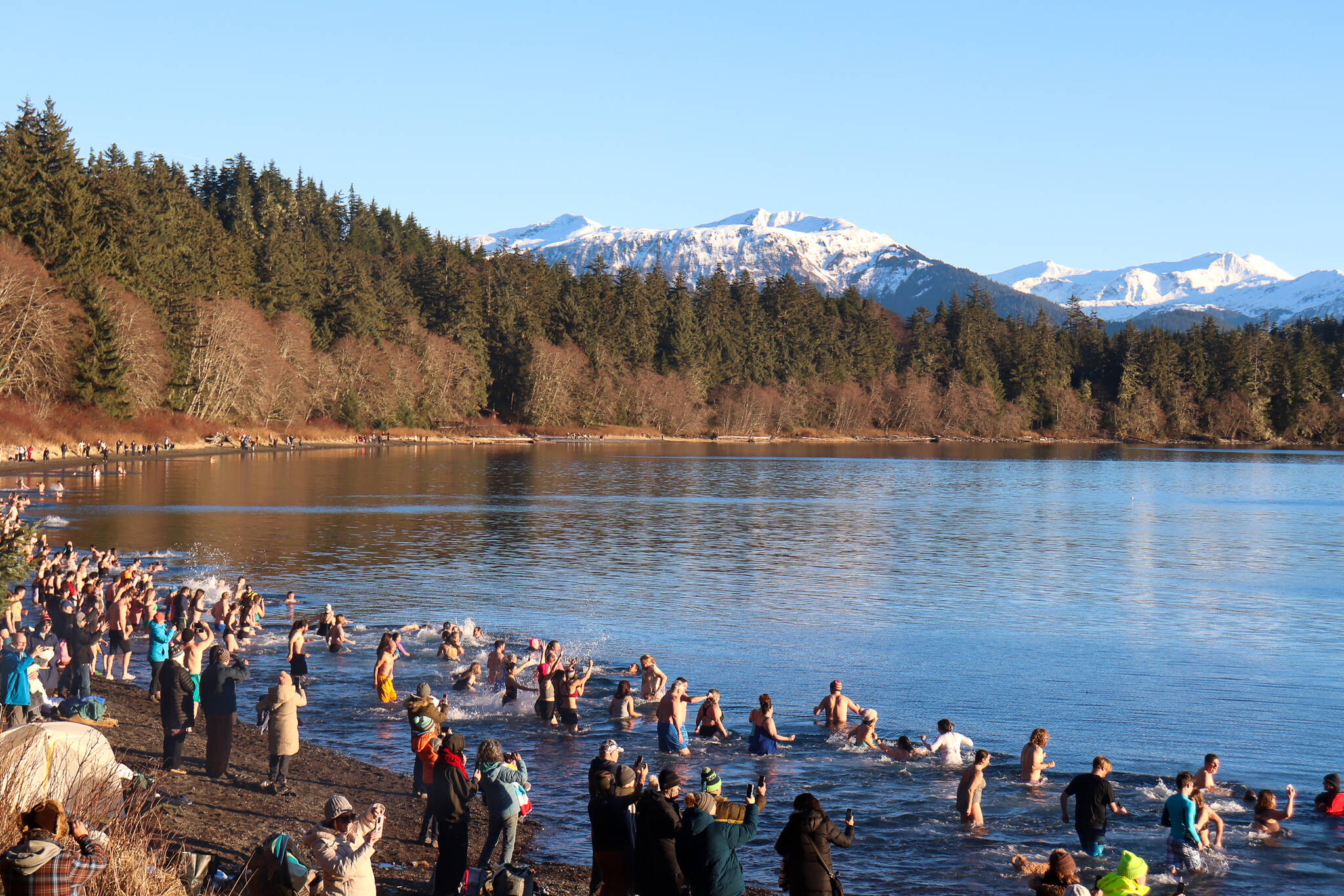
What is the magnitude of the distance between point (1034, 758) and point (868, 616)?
1741cm

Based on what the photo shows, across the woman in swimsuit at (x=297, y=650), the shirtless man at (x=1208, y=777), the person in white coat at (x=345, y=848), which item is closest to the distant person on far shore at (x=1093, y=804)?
the shirtless man at (x=1208, y=777)

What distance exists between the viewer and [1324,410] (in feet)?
633

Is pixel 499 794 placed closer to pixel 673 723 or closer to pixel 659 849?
pixel 659 849

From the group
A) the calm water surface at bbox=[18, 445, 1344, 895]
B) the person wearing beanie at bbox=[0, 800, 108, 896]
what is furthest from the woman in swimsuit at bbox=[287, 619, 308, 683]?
the person wearing beanie at bbox=[0, 800, 108, 896]

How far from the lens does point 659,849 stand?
10.4 meters

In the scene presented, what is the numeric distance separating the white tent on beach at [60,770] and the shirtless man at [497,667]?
12.2 meters

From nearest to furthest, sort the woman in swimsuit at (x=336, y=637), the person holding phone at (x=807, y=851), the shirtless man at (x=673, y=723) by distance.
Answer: the person holding phone at (x=807, y=851) < the shirtless man at (x=673, y=723) < the woman in swimsuit at (x=336, y=637)

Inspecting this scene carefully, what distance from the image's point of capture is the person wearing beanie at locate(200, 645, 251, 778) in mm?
16109

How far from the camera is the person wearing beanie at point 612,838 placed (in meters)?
11.4

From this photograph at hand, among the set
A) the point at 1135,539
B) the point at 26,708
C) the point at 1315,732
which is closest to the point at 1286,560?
the point at 1135,539

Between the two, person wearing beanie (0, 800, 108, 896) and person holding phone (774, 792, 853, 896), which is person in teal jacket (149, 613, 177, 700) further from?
person holding phone (774, 792, 853, 896)

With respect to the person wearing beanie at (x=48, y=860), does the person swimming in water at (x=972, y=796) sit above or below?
below

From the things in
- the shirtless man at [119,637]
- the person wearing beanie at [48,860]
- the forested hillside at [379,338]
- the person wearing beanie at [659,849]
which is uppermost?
the forested hillside at [379,338]

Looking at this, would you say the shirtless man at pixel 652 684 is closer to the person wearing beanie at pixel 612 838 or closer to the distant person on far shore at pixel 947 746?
the distant person on far shore at pixel 947 746
